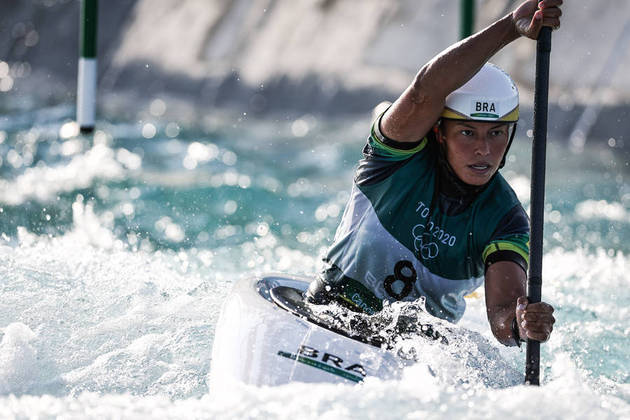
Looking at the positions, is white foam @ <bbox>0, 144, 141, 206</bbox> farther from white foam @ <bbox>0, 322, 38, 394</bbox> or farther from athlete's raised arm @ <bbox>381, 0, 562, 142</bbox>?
athlete's raised arm @ <bbox>381, 0, 562, 142</bbox>

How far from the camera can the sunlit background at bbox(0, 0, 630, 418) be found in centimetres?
306

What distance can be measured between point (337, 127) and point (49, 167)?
3068 mm

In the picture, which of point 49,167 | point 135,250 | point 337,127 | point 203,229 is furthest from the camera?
point 337,127

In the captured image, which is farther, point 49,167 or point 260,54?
point 260,54

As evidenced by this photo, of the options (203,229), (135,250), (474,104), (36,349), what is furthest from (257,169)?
(474,104)

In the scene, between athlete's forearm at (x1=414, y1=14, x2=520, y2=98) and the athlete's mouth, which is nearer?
athlete's forearm at (x1=414, y1=14, x2=520, y2=98)

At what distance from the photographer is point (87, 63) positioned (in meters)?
6.29

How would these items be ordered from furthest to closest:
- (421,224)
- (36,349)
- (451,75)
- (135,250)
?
(135,250), (36,349), (421,224), (451,75)

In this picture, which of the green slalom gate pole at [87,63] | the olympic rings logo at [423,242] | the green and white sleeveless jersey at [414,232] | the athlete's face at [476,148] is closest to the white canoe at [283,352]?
the green and white sleeveless jersey at [414,232]

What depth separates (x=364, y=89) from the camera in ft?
32.8

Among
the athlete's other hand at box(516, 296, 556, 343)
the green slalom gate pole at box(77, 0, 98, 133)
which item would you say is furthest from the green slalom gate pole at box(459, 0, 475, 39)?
the athlete's other hand at box(516, 296, 556, 343)

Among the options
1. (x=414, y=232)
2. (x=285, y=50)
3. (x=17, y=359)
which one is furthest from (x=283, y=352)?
(x=285, y=50)

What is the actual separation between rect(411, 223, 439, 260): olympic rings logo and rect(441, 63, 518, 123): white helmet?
1.26 ft

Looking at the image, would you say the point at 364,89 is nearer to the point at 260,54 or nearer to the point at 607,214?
the point at 260,54
